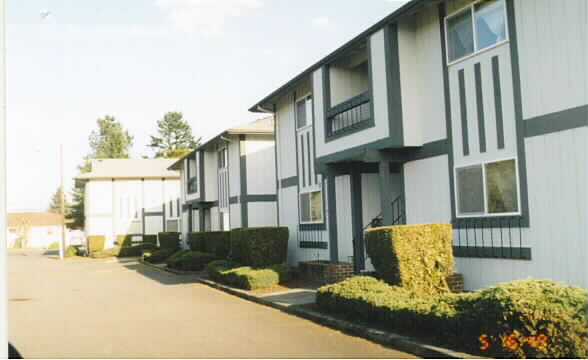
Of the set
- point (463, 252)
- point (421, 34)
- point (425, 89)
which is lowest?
point (463, 252)

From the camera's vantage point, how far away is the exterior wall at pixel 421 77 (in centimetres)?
1305

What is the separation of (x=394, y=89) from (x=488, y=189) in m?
3.28

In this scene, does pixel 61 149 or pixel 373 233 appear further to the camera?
pixel 61 149

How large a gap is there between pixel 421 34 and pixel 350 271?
6.43 metres

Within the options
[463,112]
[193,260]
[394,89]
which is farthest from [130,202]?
[463,112]

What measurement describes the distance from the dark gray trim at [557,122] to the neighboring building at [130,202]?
4050cm

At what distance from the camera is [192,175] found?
35656 millimetres

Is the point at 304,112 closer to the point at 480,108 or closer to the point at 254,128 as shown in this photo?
the point at 254,128

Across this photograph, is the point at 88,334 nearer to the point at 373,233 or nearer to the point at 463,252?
the point at 373,233

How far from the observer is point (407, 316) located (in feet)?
29.3

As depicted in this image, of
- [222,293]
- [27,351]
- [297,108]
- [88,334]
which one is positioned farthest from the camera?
[297,108]

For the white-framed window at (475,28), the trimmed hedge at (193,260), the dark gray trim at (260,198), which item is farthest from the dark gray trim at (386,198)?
the trimmed hedge at (193,260)

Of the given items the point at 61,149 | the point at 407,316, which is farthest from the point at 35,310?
the point at 61,149

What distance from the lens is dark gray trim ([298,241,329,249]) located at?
1887 cm
